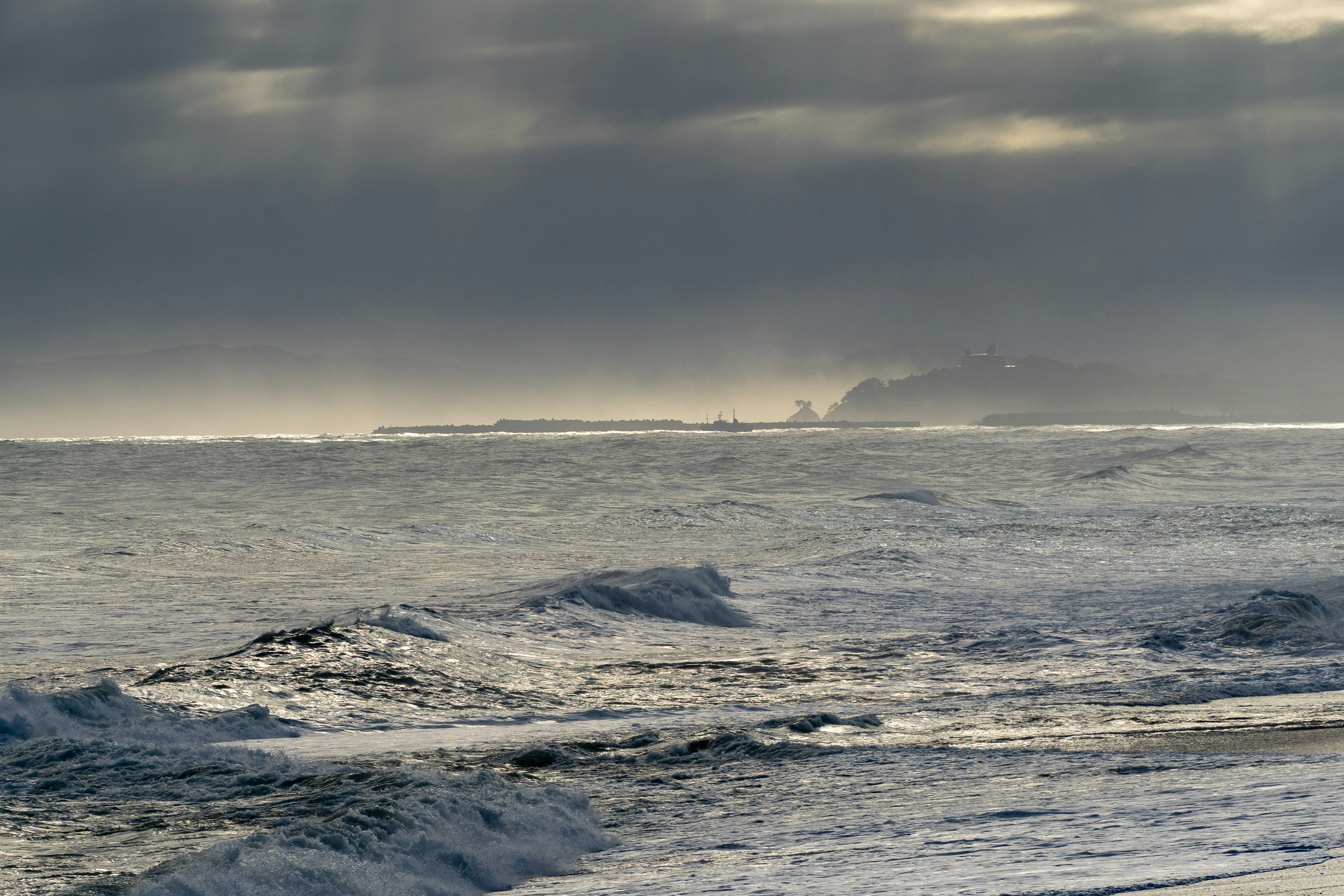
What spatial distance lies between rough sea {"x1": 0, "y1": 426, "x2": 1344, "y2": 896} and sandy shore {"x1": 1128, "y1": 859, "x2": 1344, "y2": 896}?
200 millimetres

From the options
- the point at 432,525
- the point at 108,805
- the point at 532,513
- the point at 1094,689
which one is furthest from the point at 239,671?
the point at 532,513

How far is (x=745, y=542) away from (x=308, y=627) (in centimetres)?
2061

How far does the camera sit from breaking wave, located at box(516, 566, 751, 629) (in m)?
20.8

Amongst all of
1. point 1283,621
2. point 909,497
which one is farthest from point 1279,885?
point 909,497

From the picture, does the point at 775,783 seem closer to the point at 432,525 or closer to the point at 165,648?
the point at 165,648

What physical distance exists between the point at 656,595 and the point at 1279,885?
52.5ft

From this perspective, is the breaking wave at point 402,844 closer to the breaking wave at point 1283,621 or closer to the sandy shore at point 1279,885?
the sandy shore at point 1279,885

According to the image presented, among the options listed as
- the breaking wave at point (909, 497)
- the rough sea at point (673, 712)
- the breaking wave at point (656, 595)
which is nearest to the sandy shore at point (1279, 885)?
the rough sea at point (673, 712)

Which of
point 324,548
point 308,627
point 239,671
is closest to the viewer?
point 239,671

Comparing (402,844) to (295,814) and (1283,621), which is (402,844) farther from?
(1283,621)

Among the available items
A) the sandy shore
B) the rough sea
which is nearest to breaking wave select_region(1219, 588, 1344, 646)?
the rough sea

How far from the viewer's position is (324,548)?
35469mm

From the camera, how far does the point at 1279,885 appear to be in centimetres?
591

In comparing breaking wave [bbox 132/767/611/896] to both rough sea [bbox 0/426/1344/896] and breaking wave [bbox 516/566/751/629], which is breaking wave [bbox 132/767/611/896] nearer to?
rough sea [bbox 0/426/1344/896]
